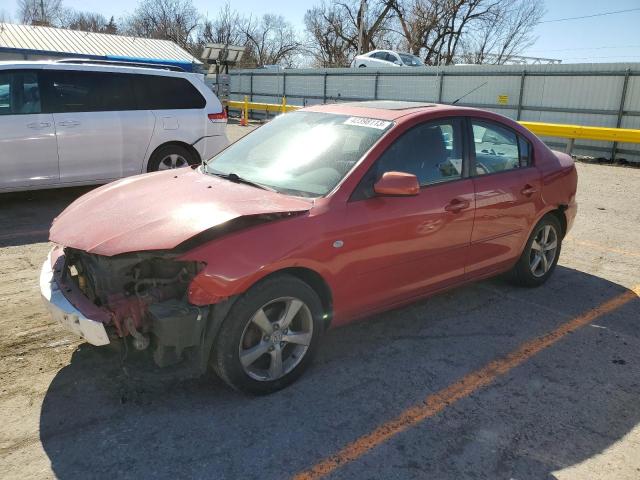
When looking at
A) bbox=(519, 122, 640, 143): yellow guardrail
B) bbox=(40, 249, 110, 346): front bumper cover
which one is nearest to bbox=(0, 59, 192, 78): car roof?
bbox=(40, 249, 110, 346): front bumper cover

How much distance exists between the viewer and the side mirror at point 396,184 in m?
3.35

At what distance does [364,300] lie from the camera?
352cm

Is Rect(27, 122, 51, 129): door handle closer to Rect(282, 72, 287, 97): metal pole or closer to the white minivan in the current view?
the white minivan

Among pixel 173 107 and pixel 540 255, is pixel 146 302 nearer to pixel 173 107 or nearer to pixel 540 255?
pixel 540 255

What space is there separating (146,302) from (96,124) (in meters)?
5.20

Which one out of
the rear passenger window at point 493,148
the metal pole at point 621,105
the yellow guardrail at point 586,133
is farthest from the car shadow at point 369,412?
the metal pole at point 621,105

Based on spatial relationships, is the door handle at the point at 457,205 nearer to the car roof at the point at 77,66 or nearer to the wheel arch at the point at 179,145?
the wheel arch at the point at 179,145

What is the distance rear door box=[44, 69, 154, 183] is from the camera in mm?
6984

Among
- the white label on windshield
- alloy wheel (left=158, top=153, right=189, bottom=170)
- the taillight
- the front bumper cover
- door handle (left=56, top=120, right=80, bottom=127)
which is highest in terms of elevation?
the white label on windshield

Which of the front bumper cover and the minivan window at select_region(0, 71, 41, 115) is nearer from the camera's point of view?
the front bumper cover

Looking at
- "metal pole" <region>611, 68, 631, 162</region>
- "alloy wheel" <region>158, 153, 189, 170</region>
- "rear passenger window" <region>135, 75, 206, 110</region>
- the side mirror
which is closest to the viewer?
the side mirror

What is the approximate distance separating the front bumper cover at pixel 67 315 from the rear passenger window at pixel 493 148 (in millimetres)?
2909

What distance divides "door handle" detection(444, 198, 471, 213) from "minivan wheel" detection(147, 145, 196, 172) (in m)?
4.93

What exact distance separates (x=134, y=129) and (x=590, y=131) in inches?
454
